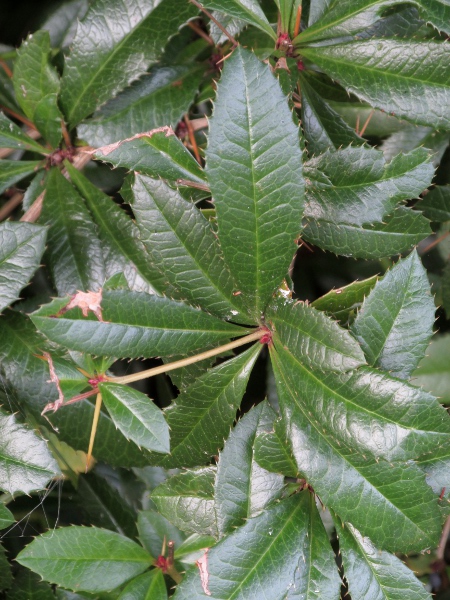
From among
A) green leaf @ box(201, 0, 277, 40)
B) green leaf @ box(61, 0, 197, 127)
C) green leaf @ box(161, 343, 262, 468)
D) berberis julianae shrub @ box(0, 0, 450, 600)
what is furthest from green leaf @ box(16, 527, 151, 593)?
green leaf @ box(201, 0, 277, 40)

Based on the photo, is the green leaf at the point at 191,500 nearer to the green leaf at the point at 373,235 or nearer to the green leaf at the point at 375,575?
the green leaf at the point at 375,575

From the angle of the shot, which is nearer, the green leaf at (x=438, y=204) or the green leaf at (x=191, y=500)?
the green leaf at (x=191, y=500)

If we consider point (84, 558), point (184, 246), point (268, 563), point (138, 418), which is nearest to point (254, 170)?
point (184, 246)

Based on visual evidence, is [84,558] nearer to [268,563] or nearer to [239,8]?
[268,563]

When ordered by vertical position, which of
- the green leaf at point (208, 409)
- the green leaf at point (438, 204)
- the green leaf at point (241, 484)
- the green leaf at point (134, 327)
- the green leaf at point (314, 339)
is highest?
the green leaf at point (134, 327)

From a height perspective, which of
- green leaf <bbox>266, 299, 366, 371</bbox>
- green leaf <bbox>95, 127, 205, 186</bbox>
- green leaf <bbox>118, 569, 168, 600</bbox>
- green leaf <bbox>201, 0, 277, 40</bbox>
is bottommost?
green leaf <bbox>118, 569, 168, 600</bbox>

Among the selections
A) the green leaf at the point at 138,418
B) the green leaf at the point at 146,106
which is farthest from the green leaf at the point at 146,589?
the green leaf at the point at 146,106

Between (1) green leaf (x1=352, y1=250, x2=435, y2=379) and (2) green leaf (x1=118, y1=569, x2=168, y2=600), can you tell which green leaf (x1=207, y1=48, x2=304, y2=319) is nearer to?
(1) green leaf (x1=352, y1=250, x2=435, y2=379)
